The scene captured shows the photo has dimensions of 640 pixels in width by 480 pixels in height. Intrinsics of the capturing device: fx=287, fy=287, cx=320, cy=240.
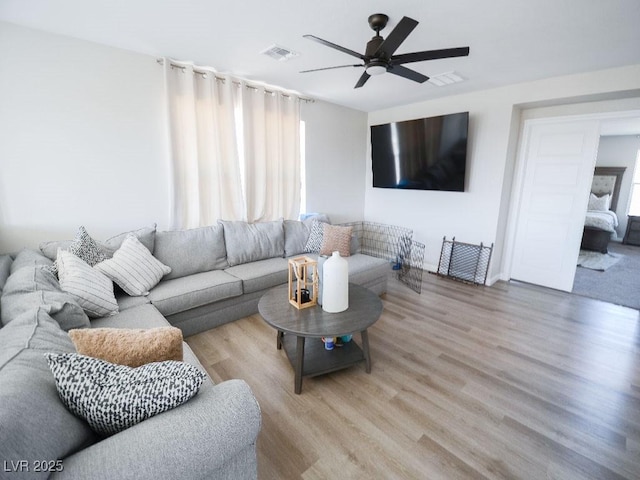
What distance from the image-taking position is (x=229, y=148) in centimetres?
328

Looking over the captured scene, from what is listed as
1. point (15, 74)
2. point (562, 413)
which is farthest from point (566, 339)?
point (15, 74)

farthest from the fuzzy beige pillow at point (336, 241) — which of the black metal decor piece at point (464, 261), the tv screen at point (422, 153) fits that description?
the black metal decor piece at point (464, 261)

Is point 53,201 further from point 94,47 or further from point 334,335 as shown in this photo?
point 334,335

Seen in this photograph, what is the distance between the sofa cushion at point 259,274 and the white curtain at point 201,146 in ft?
2.43

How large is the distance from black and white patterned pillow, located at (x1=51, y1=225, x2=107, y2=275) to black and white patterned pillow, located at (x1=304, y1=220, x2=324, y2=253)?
2.03 metres

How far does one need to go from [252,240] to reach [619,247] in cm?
733

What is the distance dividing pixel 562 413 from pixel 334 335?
4.80 ft

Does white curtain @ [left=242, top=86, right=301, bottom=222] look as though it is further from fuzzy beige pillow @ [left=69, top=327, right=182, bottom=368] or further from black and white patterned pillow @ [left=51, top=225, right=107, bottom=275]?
fuzzy beige pillow @ [left=69, top=327, right=182, bottom=368]

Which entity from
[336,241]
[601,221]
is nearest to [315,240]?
[336,241]

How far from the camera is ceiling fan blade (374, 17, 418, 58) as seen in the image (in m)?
1.59

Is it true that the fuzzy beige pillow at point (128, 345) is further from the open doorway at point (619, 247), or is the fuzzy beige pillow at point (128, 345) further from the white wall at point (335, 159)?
the open doorway at point (619, 247)

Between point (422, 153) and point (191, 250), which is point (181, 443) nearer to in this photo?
point (191, 250)

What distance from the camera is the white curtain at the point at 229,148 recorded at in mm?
2963

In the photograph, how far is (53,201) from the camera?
2.42 metres
